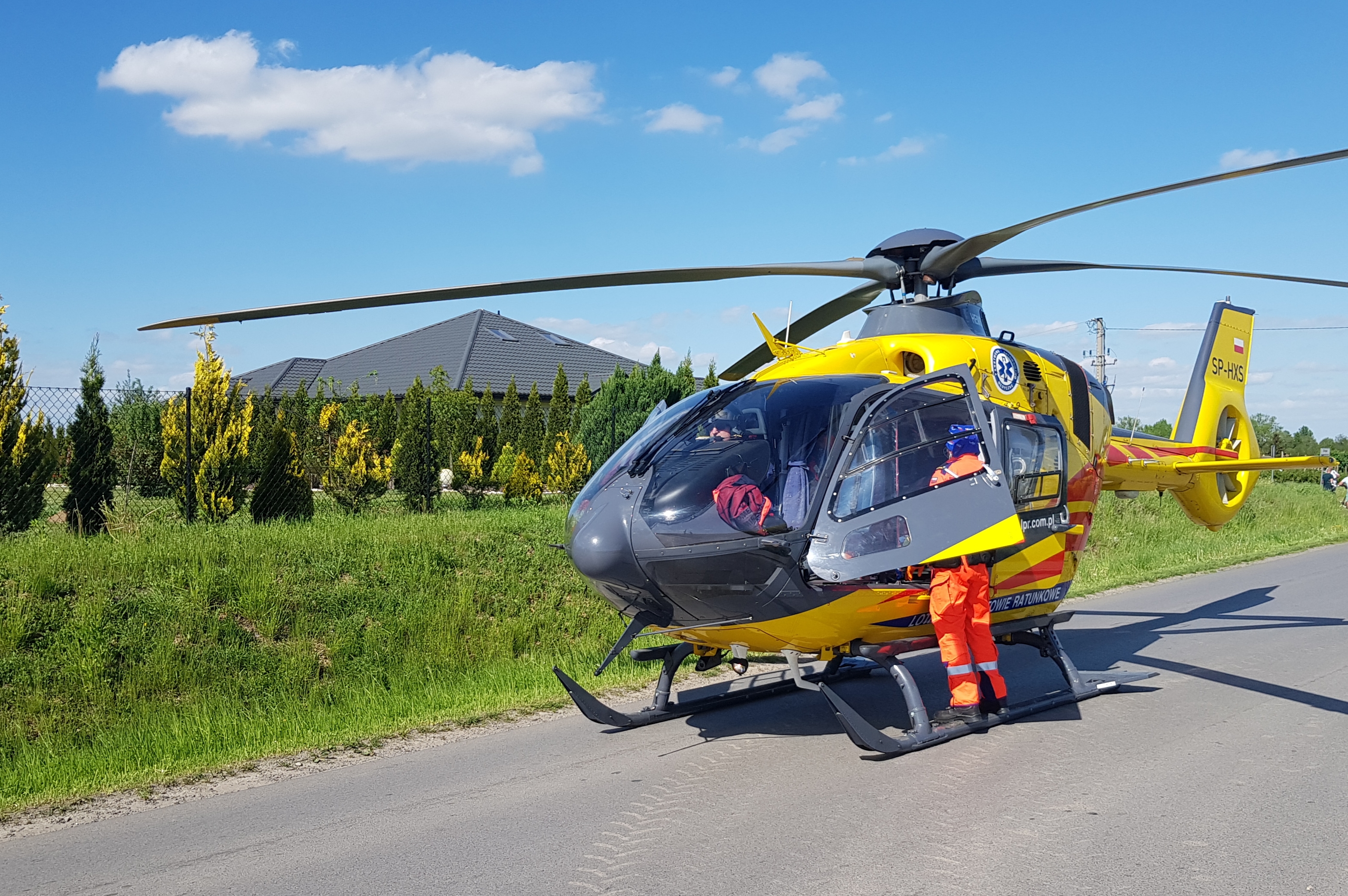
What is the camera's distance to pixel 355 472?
14.9 meters

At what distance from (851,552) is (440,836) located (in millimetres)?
2511

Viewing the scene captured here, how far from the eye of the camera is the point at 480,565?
35.9ft

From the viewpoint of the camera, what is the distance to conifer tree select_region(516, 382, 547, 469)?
2158cm

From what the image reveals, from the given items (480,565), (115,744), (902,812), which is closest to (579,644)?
(480,565)

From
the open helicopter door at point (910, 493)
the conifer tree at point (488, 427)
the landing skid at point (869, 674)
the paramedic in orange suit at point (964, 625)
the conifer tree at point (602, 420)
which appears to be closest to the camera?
the open helicopter door at point (910, 493)

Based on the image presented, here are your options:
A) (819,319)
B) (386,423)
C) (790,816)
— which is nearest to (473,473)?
(386,423)

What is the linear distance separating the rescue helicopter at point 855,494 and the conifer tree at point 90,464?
639 cm

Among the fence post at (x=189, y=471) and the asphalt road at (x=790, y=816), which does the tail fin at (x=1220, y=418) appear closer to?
the asphalt road at (x=790, y=816)

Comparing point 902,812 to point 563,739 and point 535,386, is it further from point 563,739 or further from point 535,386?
point 535,386

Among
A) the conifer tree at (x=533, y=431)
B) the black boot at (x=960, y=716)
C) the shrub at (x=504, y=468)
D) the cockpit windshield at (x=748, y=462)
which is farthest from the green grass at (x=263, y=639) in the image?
the conifer tree at (x=533, y=431)

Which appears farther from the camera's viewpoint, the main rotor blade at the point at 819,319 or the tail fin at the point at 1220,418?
the tail fin at the point at 1220,418

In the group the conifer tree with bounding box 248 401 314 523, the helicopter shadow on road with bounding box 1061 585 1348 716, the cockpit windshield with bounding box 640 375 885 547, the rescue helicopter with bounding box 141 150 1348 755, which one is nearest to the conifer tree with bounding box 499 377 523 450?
the conifer tree with bounding box 248 401 314 523

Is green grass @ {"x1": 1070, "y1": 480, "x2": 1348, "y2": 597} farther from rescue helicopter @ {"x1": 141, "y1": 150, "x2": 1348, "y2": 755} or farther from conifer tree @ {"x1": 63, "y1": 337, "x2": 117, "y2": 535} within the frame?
conifer tree @ {"x1": 63, "y1": 337, "x2": 117, "y2": 535}

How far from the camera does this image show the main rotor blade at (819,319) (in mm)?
8148
